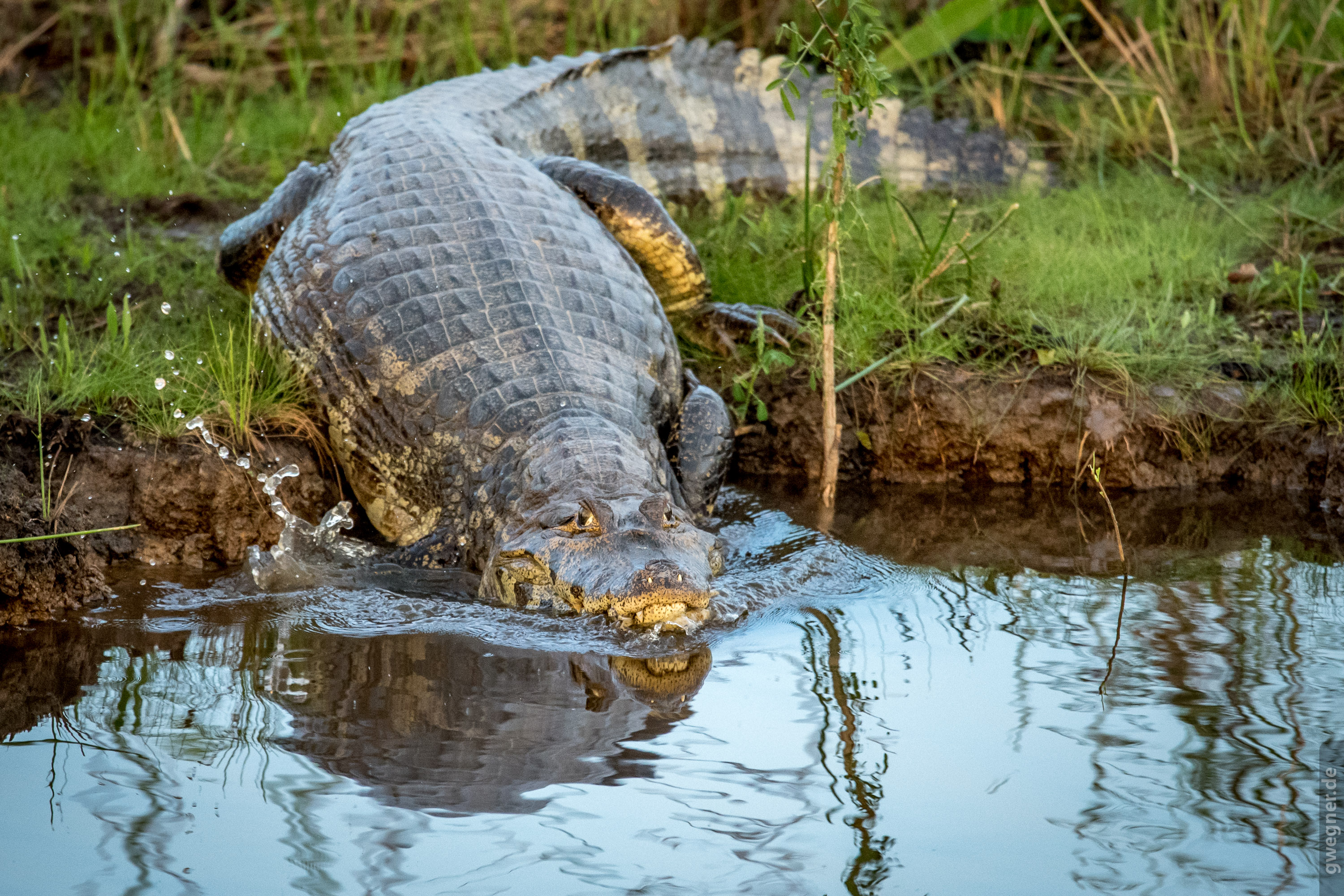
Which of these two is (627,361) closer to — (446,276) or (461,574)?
(446,276)

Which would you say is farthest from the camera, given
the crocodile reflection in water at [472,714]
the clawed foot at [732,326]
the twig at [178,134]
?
the twig at [178,134]

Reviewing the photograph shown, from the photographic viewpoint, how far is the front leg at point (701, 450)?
3631mm

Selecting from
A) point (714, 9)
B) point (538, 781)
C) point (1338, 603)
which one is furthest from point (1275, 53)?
point (538, 781)

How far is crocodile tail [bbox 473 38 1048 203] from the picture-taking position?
5.31 meters

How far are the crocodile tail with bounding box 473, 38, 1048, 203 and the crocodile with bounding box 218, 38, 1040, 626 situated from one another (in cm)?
22

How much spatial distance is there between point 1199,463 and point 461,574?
238cm

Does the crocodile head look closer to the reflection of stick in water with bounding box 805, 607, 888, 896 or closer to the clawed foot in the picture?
the reflection of stick in water with bounding box 805, 607, 888, 896

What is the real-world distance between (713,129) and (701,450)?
8.14 ft

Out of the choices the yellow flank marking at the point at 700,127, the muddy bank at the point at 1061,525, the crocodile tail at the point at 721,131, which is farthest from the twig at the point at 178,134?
the muddy bank at the point at 1061,525

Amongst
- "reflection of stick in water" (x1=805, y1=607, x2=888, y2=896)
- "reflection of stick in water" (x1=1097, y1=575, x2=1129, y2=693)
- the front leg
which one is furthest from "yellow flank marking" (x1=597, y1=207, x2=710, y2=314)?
"reflection of stick in water" (x1=805, y1=607, x2=888, y2=896)

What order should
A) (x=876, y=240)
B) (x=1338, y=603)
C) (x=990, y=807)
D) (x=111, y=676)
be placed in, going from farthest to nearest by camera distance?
(x=876, y=240) < (x=1338, y=603) < (x=111, y=676) < (x=990, y=807)

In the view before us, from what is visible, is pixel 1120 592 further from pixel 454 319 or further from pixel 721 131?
pixel 721 131

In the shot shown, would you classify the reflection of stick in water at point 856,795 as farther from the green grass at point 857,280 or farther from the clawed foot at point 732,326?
the clawed foot at point 732,326

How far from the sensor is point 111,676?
8.22 ft
